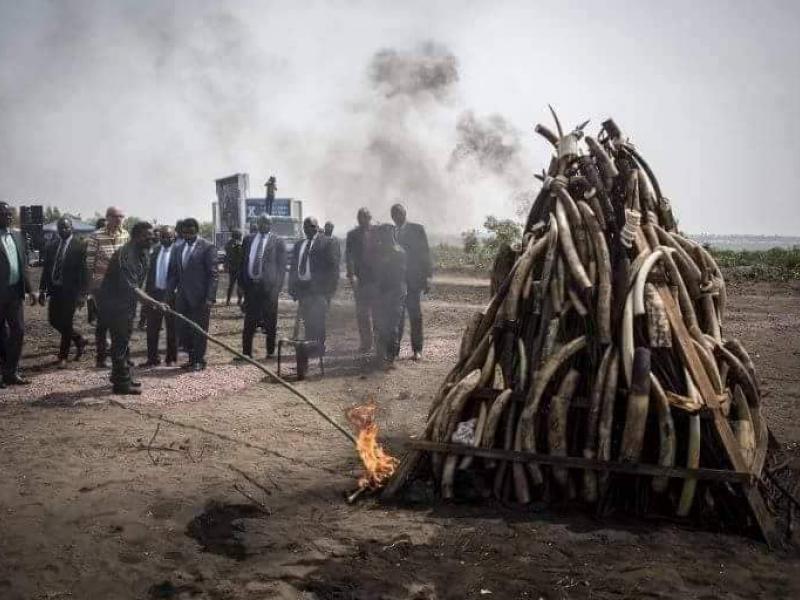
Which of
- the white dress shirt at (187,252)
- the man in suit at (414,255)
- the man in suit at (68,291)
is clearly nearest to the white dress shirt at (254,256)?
the white dress shirt at (187,252)

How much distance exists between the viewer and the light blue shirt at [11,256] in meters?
8.10

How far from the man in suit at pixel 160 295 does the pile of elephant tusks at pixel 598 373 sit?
618 centimetres

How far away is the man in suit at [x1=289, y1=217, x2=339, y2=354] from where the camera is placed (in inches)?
406

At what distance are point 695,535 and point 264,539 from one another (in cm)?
278

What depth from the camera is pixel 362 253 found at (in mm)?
10586

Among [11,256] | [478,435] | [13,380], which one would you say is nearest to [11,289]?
[11,256]

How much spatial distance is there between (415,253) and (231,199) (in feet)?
43.7

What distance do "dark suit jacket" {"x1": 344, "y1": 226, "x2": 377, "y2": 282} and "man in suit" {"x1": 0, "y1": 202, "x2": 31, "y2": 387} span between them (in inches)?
182

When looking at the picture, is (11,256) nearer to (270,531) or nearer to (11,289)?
(11,289)

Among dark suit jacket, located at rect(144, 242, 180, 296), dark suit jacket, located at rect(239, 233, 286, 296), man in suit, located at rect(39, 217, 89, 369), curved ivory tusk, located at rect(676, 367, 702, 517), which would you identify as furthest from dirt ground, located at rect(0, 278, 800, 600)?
dark suit jacket, located at rect(239, 233, 286, 296)

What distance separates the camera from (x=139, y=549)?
13.4 ft

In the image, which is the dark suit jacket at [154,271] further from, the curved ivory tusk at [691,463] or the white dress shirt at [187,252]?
the curved ivory tusk at [691,463]

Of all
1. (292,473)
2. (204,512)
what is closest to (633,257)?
(292,473)

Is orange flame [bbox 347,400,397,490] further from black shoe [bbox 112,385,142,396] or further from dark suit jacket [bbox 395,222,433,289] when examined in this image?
dark suit jacket [bbox 395,222,433,289]
